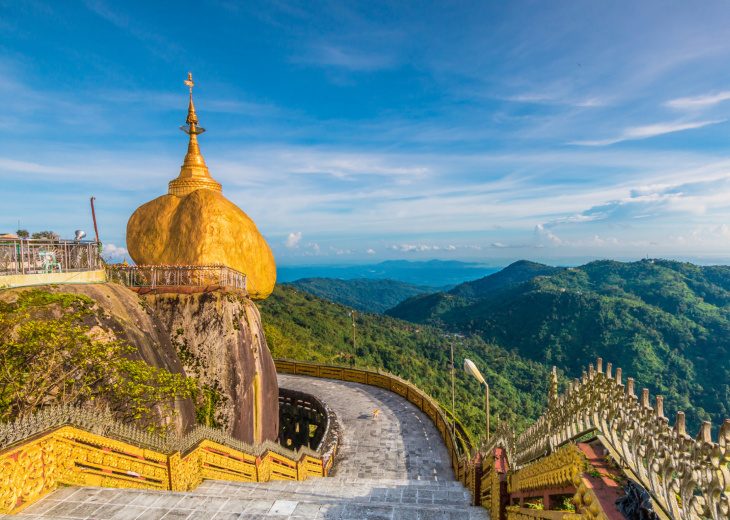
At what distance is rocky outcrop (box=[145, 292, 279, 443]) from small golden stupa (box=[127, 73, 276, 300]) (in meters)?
2.15

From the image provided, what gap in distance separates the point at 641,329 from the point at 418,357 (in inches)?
2408

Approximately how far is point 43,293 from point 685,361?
360 ft

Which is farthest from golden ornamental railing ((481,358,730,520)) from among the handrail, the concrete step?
the handrail

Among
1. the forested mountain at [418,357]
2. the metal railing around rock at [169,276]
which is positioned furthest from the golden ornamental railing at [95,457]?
the forested mountain at [418,357]

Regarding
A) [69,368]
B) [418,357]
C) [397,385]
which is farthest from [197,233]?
[418,357]

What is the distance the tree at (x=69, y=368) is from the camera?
8.44 metres

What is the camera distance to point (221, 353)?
1408cm

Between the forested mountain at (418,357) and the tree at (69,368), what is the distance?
80.6 ft

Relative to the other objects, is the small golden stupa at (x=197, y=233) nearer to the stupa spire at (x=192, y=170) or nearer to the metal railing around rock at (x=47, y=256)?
the stupa spire at (x=192, y=170)

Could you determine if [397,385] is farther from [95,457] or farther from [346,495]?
[95,457]

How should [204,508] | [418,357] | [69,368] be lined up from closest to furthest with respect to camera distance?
[204,508] → [69,368] → [418,357]

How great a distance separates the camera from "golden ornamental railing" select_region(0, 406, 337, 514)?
568 centimetres

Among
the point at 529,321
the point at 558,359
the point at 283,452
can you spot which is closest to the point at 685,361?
the point at 558,359

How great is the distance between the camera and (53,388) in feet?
29.7
